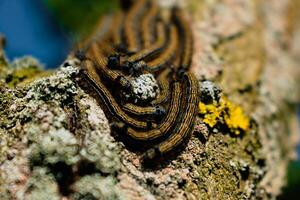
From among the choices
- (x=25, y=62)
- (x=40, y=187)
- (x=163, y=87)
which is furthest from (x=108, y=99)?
(x=25, y=62)

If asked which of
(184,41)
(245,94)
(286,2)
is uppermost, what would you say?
(286,2)

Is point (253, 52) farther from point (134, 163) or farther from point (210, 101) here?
point (134, 163)

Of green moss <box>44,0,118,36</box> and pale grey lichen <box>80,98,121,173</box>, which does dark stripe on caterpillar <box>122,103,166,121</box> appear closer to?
pale grey lichen <box>80,98,121,173</box>

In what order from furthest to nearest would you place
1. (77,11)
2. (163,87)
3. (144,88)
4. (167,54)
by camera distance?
1. (77,11)
2. (167,54)
3. (163,87)
4. (144,88)

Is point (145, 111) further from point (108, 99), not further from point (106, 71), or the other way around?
point (106, 71)

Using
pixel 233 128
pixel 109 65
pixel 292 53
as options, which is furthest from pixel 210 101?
pixel 292 53

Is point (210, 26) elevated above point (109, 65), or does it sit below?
above
